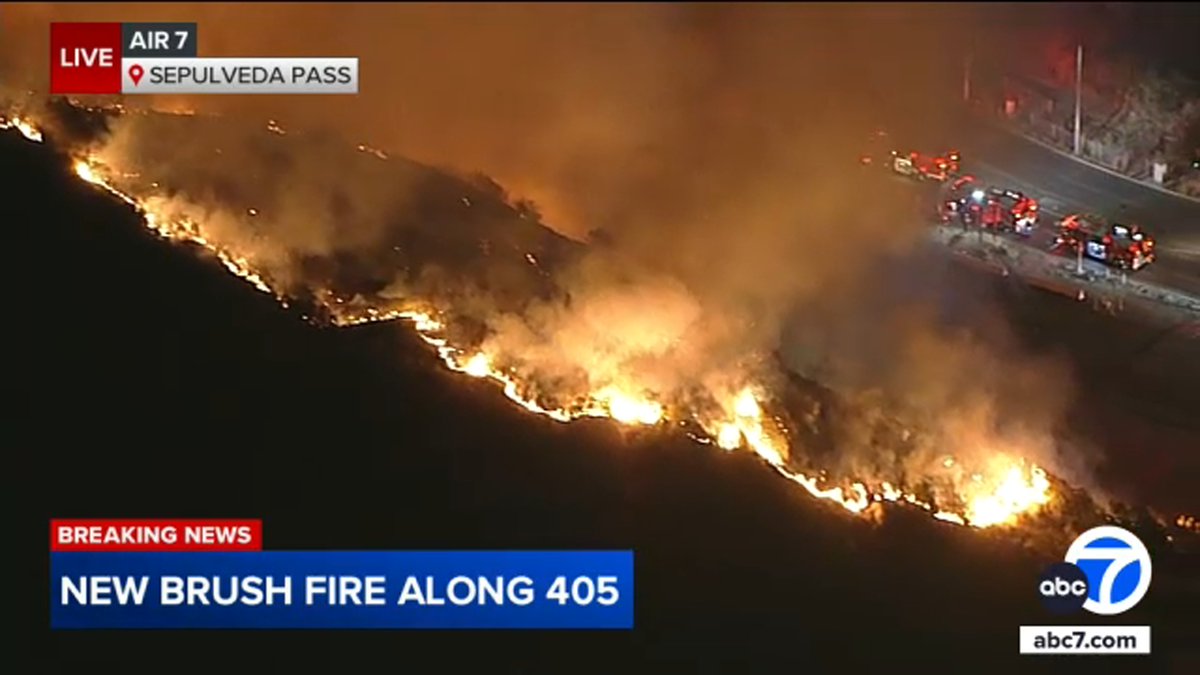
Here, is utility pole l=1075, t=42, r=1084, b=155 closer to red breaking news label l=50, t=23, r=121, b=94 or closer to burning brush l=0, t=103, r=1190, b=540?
burning brush l=0, t=103, r=1190, b=540


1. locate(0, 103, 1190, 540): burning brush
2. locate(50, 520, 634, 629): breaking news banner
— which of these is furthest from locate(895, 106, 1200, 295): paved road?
locate(50, 520, 634, 629): breaking news banner

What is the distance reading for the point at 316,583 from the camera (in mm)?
1460

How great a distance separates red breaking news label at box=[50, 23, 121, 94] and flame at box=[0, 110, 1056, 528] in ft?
0.34

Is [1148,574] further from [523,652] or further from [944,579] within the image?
[523,652]

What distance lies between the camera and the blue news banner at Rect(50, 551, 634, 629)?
1452 mm

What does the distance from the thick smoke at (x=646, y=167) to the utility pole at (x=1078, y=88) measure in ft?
0.47

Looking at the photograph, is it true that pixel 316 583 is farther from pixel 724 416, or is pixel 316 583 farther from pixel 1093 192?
pixel 1093 192

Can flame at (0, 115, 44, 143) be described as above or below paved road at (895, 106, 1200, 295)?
above

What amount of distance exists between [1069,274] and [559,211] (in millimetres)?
608
